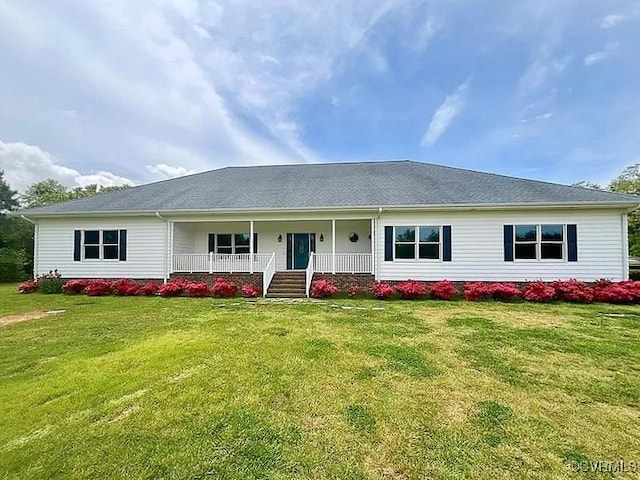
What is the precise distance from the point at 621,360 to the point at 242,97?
18065 millimetres

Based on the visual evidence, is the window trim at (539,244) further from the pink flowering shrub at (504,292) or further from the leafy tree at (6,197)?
the leafy tree at (6,197)

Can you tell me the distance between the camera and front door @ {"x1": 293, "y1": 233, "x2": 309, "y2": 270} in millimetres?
15391

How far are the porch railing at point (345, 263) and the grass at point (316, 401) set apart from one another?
6.01 m

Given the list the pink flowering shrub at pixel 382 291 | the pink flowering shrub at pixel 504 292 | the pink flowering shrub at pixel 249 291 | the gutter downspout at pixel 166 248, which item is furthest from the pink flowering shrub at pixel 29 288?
the pink flowering shrub at pixel 504 292

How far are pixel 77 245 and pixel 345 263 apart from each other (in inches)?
446

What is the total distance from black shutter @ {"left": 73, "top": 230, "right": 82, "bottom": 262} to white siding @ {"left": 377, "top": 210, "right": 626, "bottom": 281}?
12.5m

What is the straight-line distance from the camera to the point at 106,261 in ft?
47.0

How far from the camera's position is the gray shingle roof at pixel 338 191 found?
41.2 ft

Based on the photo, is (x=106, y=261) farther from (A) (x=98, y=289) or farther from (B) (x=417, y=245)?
(B) (x=417, y=245)

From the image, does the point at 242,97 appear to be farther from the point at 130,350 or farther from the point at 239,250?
the point at 130,350

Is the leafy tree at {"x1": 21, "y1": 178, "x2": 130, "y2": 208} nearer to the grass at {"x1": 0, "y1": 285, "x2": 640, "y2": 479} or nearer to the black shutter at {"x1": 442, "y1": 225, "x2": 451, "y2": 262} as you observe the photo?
the black shutter at {"x1": 442, "y1": 225, "x2": 451, "y2": 262}

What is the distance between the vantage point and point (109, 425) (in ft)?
10.5

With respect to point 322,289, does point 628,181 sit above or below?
above

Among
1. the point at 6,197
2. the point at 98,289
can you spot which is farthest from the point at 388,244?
the point at 6,197
